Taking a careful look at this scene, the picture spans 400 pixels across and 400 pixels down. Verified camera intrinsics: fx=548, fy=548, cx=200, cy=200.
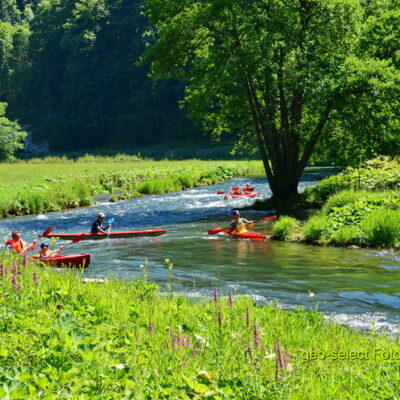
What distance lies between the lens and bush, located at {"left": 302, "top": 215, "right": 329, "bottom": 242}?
49.9ft

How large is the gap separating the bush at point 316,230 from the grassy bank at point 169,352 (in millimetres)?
8619

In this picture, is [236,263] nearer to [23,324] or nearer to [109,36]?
[23,324]

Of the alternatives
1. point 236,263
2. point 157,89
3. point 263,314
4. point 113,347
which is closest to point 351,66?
point 236,263

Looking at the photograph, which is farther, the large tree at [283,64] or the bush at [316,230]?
the large tree at [283,64]

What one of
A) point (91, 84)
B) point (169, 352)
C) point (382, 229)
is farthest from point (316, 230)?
point (91, 84)

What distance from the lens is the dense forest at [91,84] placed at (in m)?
87.9

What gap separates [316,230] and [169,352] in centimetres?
1103

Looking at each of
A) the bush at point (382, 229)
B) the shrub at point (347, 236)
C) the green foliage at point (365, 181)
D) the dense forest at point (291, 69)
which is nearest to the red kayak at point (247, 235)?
the shrub at point (347, 236)

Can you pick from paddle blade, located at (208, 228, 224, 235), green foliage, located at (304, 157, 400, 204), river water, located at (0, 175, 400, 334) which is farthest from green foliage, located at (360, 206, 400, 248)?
paddle blade, located at (208, 228, 224, 235)

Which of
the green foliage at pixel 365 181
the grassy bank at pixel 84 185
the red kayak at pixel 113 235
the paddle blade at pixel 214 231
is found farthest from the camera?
the grassy bank at pixel 84 185

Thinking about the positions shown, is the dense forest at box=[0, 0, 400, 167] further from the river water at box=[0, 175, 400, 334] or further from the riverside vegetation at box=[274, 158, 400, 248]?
the river water at box=[0, 175, 400, 334]

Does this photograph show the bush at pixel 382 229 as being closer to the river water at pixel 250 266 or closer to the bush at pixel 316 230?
the river water at pixel 250 266

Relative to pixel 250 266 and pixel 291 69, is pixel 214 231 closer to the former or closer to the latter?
pixel 250 266

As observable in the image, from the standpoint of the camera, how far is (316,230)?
15.2 m
